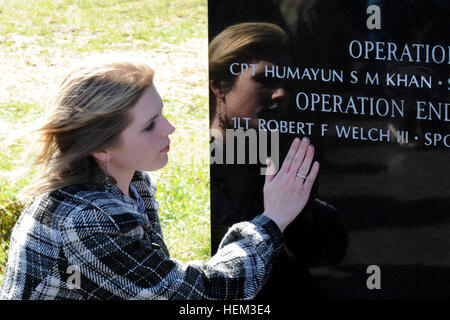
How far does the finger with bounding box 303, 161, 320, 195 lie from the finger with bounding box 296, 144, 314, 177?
0.02 m

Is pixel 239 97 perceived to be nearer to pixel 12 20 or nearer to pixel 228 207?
pixel 228 207

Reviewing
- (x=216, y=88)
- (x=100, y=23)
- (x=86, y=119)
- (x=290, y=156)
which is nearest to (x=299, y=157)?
(x=290, y=156)

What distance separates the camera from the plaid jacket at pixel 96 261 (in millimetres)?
2994

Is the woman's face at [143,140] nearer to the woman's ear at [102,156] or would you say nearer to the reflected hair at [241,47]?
the woman's ear at [102,156]

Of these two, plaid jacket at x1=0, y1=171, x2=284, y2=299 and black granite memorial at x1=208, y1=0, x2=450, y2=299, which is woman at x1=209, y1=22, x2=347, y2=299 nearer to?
black granite memorial at x1=208, y1=0, x2=450, y2=299

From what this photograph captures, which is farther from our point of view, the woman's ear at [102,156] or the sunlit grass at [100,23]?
the sunlit grass at [100,23]

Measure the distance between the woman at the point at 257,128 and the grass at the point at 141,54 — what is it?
4.35ft

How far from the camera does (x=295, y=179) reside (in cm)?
389

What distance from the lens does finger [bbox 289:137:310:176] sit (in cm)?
390

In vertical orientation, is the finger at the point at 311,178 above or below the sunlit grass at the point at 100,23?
below

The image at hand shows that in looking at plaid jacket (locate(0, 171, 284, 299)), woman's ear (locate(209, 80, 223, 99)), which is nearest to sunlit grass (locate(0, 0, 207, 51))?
woman's ear (locate(209, 80, 223, 99))

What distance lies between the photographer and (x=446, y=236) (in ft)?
12.2

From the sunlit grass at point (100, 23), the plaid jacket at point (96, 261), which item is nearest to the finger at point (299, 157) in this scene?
the plaid jacket at point (96, 261)
